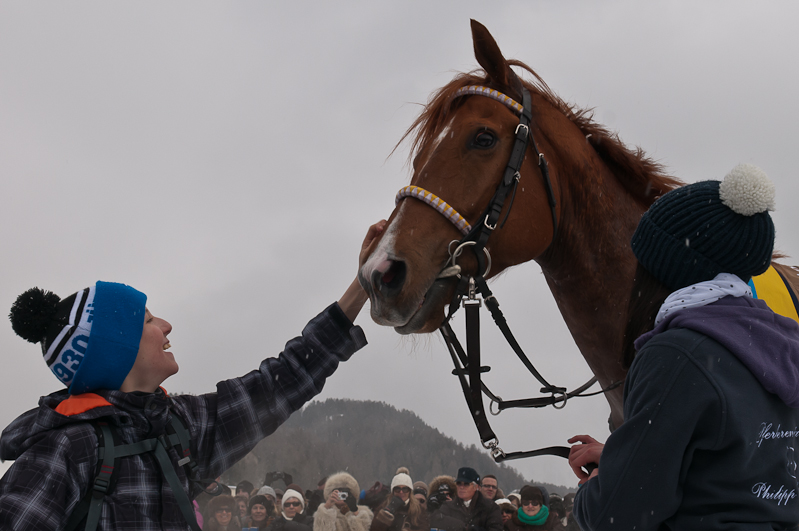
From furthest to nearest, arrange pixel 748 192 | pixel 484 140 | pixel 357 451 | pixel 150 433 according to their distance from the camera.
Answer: pixel 357 451 < pixel 484 140 < pixel 150 433 < pixel 748 192

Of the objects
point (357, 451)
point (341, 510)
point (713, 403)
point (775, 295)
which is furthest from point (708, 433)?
point (357, 451)

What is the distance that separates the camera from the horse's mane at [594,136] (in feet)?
8.38

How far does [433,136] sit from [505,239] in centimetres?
60

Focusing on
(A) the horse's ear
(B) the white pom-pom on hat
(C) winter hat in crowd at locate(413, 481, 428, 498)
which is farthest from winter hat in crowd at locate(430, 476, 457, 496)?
(B) the white pom-pom on hat

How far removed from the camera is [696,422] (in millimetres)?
1148

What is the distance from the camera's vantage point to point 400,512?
5.68m

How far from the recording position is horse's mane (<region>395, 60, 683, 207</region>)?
2.55 metres

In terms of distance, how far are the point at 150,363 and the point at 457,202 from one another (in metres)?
1.37

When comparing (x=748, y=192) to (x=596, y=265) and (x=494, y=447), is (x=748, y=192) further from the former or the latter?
(x=494, y=447)

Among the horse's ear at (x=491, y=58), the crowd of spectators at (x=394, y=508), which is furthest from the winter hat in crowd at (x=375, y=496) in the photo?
the horse's ear at (x=491, y=58)

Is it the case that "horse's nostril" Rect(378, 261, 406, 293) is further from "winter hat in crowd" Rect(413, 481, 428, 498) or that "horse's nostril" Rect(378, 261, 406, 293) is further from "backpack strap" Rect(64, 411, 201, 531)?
"winter hat in crowd" Rect(413, 481, 428, 498)

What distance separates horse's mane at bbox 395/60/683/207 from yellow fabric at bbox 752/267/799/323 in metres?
0.59

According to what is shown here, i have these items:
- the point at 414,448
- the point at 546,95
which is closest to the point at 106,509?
the point at 546,95

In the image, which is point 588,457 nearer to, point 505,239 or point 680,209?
point 680,209
